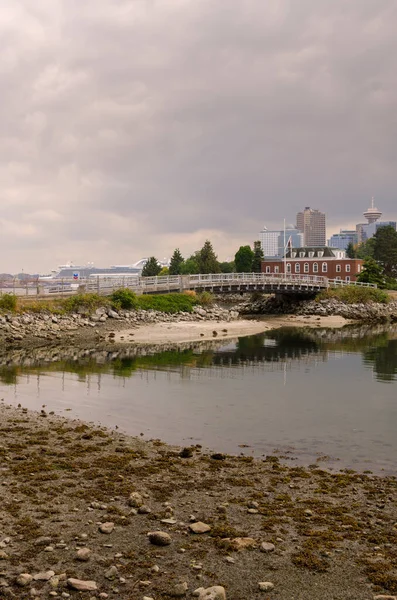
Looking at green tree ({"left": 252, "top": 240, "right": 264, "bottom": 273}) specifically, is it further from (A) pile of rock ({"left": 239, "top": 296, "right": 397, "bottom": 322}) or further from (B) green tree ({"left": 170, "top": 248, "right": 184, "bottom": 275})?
(A) pile of rock ({"left": 239, "top": 296, "right": 397, "bottom": 322})

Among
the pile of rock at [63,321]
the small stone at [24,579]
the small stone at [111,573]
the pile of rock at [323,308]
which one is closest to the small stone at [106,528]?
the small stone at [111,573]

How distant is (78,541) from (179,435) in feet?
32.6

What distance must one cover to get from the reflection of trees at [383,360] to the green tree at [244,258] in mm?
95431

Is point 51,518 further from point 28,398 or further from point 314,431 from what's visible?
point 28,398

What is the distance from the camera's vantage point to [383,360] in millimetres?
45469

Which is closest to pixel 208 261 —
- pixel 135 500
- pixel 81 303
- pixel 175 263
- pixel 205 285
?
pixel 175 263

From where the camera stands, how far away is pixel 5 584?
31.5ft

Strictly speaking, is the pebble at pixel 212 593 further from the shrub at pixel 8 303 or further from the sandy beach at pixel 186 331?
the shrub at pixel 8 303

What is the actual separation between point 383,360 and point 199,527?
120 ft

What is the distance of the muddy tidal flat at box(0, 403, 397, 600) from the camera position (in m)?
9.92

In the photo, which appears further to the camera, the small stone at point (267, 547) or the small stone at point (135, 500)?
the small stone at point (135, 500)

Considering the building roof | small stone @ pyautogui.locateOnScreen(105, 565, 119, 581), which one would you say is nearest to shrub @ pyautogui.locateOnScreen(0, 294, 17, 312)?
small stone @ pyautogui.locateOnScreen(105, 565, 119, 581)

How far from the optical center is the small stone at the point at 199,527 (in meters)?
11.9

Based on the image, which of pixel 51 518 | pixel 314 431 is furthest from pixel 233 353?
pixel 51 518
